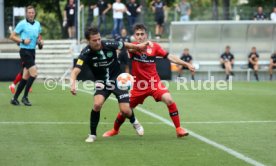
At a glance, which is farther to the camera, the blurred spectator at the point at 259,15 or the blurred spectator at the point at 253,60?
the blurred spectator at the point at 259,15

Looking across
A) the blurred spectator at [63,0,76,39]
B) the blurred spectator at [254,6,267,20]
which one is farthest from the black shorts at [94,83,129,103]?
the blurred spectator at [254,6,267,20]

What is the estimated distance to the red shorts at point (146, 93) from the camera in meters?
11.7

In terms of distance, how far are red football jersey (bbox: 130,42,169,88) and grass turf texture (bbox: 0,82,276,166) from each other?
934mm

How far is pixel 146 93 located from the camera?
11781 millimetres

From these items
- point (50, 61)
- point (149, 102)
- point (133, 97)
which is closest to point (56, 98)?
point (149, 102)

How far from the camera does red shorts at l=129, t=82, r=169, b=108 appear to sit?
11.7 meters

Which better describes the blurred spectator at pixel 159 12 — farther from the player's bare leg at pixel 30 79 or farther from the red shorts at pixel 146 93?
the red shorts at pixel 146 93

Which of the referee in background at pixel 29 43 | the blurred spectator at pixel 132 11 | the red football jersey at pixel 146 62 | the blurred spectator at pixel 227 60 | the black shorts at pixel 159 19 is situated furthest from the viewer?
the black shorts at pixel 159 19

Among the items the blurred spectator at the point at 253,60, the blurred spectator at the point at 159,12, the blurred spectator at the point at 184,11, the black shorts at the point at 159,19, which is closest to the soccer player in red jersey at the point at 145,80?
the blurred spectator at the point at 253,60

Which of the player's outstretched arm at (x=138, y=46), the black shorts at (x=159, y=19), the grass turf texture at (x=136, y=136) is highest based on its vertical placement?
the black shorts at (x=159, y=19)

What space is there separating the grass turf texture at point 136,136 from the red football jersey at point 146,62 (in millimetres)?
Result: 934

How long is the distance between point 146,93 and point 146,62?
1.64 feet

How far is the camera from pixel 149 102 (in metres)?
18.1

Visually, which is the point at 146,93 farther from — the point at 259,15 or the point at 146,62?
the point at 259,15
